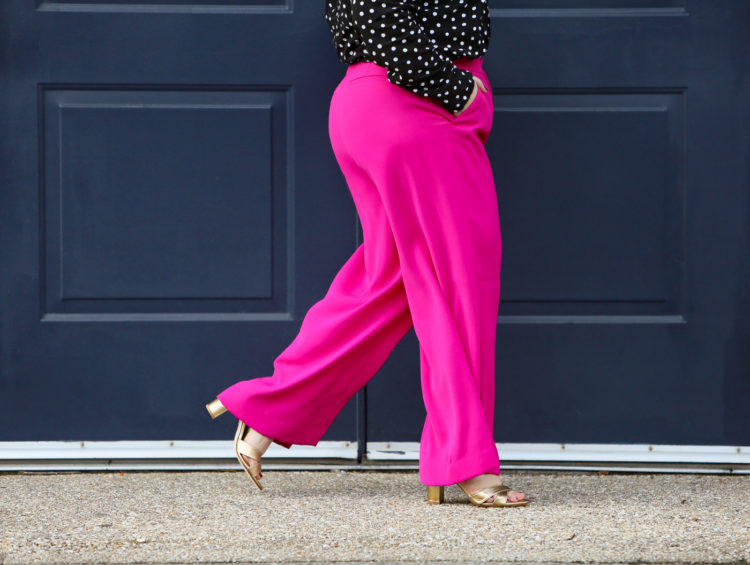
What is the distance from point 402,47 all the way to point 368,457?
3.62ft

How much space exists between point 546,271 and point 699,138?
52 centimetres

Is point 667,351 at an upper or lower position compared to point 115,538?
upper

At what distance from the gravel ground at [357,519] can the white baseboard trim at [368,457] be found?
3 cm

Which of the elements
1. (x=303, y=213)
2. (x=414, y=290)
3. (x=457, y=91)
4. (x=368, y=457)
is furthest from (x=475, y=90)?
(x=368, y=457)

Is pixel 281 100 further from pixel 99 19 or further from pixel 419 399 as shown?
pixel 419 399

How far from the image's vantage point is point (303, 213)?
2590mm

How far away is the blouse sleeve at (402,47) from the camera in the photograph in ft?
6.63

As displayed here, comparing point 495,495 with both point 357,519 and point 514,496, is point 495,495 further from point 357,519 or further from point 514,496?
point 357,519

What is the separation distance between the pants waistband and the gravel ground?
0.95 meters

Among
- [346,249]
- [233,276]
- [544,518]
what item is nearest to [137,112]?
[233,276]

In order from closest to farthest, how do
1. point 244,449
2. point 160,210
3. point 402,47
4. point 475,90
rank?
1. point 402,47
2. point 475,90
3. point 244,449
4. point 160,210

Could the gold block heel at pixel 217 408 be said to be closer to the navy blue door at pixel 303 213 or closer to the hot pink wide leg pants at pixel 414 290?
the hot pink wide leg pants at pixel 414 290

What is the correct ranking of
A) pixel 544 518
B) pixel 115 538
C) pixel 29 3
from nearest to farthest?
pixel 115 538 → pixel 544 518 → pixel 29 3

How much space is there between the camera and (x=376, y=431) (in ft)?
8.55
